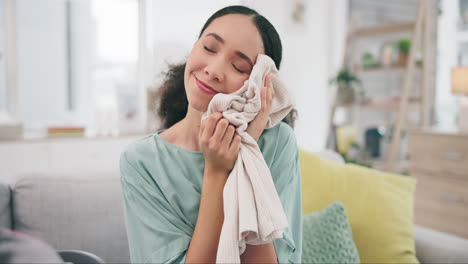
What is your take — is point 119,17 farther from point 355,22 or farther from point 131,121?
point 355,22

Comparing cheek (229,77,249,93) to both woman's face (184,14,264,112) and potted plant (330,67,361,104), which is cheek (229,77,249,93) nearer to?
woman's face (184,14,264,112)

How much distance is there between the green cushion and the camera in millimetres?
1344

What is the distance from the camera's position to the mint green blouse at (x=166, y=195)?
865mm

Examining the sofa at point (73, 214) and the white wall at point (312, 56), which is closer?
the sofa at point (73, 214)

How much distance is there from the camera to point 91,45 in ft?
10.5

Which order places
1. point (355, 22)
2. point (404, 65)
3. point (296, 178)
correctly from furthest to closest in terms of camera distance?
1. point (355, 22)
2. point (404, 65)
3. point (296, 178)

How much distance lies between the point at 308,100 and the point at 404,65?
3.04 ft

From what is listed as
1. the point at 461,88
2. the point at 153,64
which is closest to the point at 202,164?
the point at 153,64

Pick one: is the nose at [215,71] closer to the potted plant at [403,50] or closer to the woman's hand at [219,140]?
the woman's hand at [219,140]

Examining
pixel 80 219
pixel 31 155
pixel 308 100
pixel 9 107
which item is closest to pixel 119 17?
pixel 9 107

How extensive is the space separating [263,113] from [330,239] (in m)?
0.67

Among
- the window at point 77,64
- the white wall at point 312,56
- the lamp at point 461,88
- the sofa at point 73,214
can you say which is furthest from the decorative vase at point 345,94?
the sofa at point 73,214

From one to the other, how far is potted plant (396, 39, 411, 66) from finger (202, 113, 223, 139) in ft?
10.1

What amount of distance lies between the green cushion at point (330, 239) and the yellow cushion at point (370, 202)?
0.10 m
